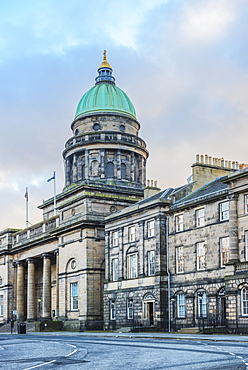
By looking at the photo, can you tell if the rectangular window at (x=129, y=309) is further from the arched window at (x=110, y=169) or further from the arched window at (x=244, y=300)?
the arched window at (x=110, y=169)

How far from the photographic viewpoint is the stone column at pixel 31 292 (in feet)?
260

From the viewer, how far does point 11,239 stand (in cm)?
8869

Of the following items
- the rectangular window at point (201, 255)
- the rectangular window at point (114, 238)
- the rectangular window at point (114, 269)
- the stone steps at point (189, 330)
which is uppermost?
the rectangular window at point (114, 238)

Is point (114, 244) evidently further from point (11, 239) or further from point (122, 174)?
point (11, 239)

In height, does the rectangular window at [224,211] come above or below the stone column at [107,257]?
above

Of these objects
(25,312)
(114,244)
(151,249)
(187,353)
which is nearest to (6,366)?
(187,353)

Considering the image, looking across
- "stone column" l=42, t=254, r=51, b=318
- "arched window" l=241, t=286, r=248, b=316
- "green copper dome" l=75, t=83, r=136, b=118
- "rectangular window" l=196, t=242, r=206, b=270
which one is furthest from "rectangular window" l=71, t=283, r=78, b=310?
"green copper dome" l=75, t=83, r=136, b=118

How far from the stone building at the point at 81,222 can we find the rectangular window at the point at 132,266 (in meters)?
7.16

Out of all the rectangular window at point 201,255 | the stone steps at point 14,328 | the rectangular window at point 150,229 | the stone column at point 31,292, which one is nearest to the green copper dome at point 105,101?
the stone column at point 31,292

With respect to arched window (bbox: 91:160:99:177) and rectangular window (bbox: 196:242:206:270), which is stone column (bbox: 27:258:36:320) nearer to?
arched window (bbox: 91:160:99:177)

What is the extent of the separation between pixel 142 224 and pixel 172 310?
28.8 feet

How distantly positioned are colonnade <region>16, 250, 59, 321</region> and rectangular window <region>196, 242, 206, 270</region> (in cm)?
2622

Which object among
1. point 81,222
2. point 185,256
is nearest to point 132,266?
point 185,256

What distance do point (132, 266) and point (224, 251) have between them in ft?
44.5
